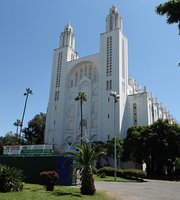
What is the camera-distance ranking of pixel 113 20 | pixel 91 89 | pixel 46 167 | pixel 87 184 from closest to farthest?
1. pixel 87 184
2. pixel 46 167
3. pixel 91 89
4. pixel 113 20

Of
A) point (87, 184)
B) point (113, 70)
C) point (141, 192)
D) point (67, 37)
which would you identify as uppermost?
point (67, 37)

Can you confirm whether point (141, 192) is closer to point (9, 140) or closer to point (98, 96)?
point (98, 96)

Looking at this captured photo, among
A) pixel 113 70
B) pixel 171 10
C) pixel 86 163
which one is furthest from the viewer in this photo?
pixel 113 70

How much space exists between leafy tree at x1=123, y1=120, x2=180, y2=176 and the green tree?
32.7m

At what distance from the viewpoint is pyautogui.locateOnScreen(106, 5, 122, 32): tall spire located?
6688 centimetres

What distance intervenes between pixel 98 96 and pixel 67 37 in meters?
25.1

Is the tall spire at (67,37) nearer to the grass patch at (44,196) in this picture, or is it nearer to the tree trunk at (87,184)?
the tree trunk at (87,184)

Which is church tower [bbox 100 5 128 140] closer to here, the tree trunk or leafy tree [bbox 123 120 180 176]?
leafy tree [bbox 123 120 180 176]

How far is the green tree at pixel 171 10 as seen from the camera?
8.95m

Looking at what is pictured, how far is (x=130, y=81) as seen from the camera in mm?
71375

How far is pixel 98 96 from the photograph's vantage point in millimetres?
Result: 62750

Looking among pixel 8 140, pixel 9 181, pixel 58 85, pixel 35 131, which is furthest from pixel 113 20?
pixel 9 181

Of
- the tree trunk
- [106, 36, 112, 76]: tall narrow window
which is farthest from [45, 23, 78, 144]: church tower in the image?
the tree trunk

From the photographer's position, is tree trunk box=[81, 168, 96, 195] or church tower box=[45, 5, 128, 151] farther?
church tower box=[45, 5, 128, 151]
